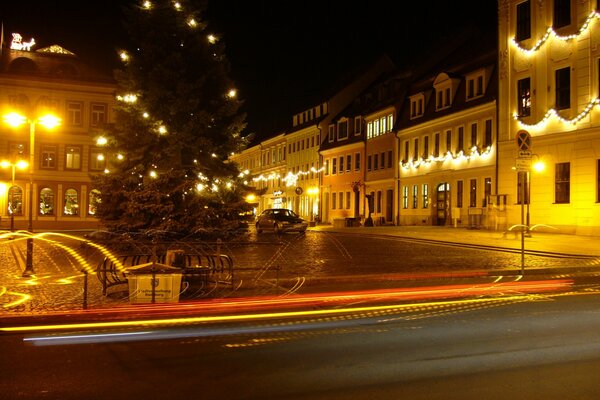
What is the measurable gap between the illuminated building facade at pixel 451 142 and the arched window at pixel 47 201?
2855cm

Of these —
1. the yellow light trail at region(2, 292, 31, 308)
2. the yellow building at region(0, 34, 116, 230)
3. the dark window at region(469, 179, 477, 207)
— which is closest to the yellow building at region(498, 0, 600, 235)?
the dark window at region(469, 179, 477, 207)

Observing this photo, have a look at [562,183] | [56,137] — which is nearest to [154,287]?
[562,183]

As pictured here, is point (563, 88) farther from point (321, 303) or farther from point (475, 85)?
point (321, 303)

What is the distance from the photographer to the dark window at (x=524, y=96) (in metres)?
33.3

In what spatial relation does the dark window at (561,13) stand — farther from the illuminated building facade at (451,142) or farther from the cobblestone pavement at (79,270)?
the cobblestone pavement at (79,270)

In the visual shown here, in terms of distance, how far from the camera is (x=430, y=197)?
44375 mm

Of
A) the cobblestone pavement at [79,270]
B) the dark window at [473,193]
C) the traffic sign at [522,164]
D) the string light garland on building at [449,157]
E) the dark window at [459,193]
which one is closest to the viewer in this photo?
the cobblestone pavement at [79,270]

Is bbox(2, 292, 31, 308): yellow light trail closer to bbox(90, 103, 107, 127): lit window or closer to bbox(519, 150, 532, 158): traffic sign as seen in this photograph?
bbox(519, 150, 532, 158): traffic sign

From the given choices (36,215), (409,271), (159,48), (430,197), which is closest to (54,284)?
(409,271)

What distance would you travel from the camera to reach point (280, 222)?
37.2 meters

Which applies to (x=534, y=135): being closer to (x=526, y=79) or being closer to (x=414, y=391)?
(x=526, y=79)

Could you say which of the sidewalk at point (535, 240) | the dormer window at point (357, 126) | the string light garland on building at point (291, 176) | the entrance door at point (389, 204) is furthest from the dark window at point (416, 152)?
the string light garland on building at point (291, 176)

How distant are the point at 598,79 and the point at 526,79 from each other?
16.1ft

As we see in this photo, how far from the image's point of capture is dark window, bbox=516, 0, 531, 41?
3331 centimetres
